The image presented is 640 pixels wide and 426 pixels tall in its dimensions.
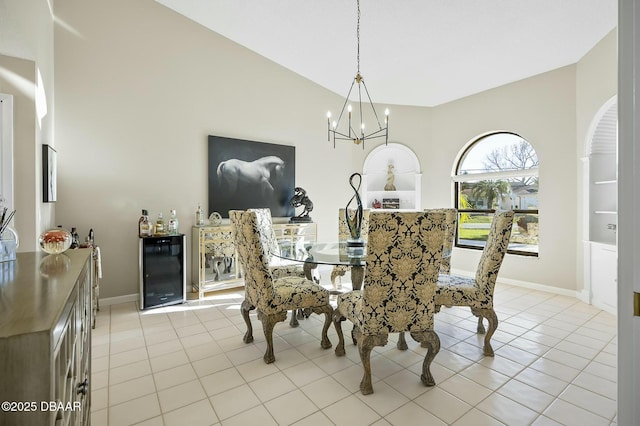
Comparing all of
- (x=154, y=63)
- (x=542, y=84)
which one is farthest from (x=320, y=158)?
(x=542, y=84)

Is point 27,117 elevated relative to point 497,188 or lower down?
elevated

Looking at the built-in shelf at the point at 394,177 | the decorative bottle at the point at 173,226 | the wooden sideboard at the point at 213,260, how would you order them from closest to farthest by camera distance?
the decorative bottle at the point at 173,226 < the wooden sideboard at the point at 213,260 < the built-in shelf at the point at 394,177

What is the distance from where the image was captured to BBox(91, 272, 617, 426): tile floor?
71.9 inches

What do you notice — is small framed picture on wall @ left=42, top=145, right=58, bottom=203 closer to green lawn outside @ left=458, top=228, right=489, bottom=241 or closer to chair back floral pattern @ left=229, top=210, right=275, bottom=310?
chair back floral pattern @ left=229, top=210, right=275, bottom=310

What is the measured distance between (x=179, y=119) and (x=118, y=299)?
233 cm

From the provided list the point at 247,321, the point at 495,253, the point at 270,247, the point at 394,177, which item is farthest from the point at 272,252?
the point at 394,177

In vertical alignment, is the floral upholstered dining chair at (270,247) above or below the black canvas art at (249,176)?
below

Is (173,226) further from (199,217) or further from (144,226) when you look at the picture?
(199,217)

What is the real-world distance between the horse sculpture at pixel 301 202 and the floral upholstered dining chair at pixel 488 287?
2702 mm

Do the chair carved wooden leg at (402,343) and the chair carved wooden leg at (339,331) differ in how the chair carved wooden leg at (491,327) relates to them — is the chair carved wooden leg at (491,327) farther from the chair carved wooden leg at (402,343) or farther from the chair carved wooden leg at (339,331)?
the chair carved wooden leg at (339,331)

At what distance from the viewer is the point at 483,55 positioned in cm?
402

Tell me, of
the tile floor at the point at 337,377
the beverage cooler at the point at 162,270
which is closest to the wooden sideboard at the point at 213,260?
the beverage cooler at the point at 162,270

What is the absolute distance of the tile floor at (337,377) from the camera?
1826 mm

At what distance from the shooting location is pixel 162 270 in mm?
3658
